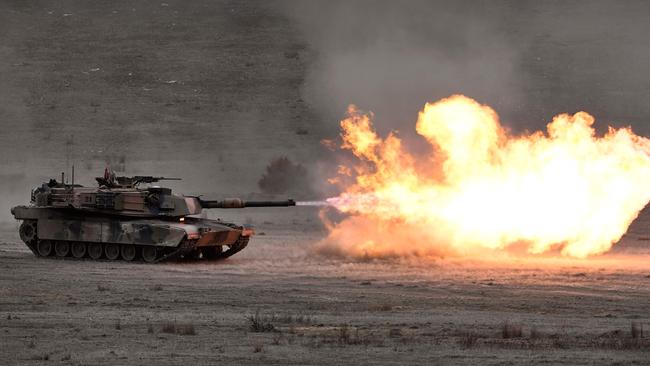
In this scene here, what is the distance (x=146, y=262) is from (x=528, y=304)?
44.3 feet

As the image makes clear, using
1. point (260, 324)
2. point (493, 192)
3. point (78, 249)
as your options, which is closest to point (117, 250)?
point (78, 249)

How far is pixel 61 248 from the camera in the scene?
3709 centimetres

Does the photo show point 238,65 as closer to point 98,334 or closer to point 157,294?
point 157,294

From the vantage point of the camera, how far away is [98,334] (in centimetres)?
1983

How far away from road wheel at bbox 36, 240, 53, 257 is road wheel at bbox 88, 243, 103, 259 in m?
1.51

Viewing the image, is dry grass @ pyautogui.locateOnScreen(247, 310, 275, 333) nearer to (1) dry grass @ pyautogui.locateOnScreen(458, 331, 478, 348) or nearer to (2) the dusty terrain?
(2) the dusty terrain

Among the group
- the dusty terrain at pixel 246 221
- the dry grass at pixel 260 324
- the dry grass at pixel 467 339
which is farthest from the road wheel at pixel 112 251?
the dry grass at pixel 467 339

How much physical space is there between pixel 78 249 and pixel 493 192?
11542mm

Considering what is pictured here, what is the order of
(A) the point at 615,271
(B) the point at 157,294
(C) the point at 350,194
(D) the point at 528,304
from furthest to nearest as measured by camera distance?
1. (C) the point at 350,194
2. (A) the point at 615,271
3. (B) the point at 157,294
4. (D) the point at 528,304

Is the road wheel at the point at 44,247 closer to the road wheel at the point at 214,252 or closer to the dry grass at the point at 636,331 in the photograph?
the road wheel at the point at 214,252

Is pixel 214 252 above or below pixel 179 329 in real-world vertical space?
above

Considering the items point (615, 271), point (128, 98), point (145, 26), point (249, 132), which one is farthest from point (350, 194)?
point (145, 26)

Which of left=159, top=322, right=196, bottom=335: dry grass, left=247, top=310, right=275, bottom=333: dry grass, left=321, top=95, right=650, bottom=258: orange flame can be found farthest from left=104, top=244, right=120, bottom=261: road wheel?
left=159, top=322, right=196, bottom=335: dry grass

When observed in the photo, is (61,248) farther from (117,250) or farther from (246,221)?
(246,221)
